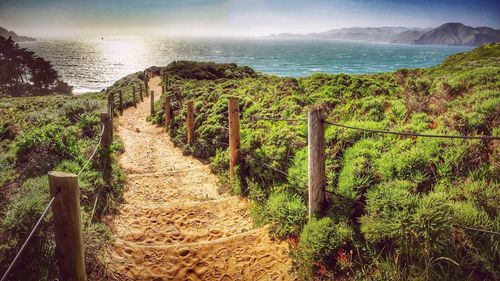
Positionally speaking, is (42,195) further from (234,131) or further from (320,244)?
(320,244)

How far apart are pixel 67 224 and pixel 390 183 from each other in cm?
375

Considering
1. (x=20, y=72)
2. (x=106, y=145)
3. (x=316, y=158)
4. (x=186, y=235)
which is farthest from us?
(x=20, y=72)

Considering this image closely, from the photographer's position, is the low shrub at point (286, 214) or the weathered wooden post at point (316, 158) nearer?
the weathered wooden post at point (316, 158)

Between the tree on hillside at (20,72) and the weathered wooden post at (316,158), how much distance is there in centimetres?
5895

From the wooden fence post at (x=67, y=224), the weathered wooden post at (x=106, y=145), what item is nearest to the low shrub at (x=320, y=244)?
the wooden fence post at (x=67, y=224)

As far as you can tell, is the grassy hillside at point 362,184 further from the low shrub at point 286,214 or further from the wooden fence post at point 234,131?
the wooden fence post at point 234,131

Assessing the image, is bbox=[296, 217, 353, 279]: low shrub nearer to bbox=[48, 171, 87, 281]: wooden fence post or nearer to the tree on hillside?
bbox=[48, 171, 87, 281]: wooden fence post

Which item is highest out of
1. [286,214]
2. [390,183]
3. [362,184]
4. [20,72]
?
[20,72]

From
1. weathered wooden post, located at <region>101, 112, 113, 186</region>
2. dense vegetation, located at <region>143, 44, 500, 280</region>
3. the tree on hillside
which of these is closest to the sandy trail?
dense vegetation, located at <region>143, 44, 500, 280</region>

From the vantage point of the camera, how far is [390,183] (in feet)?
12.6

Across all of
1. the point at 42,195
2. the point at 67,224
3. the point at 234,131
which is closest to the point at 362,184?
the point at 234,131

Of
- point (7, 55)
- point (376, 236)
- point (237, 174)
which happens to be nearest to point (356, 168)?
point (376, 236)

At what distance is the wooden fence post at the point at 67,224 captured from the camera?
8.09 ft

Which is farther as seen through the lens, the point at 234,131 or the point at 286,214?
the point at 234,131
